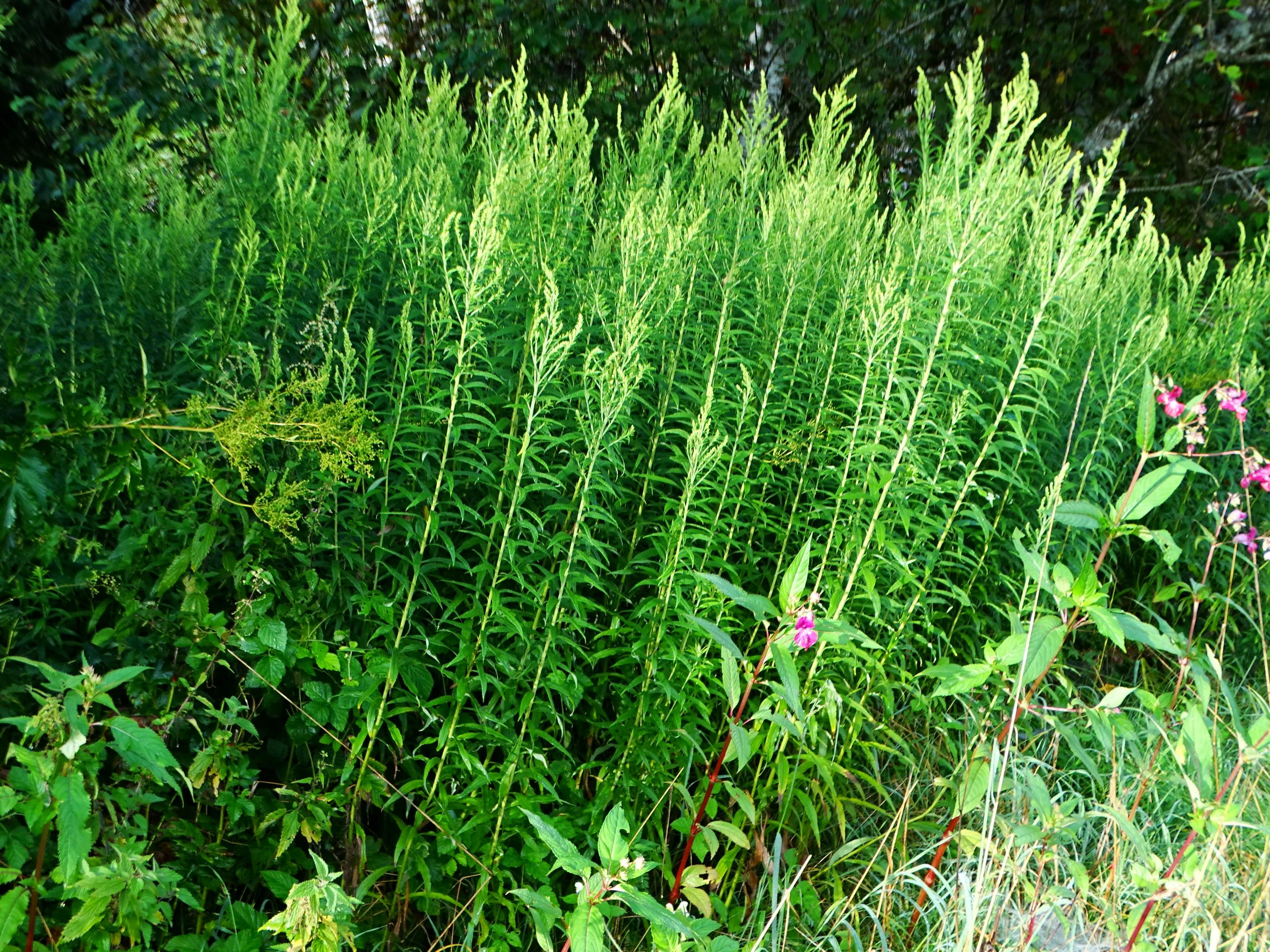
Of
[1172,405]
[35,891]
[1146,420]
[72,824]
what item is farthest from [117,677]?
[1172,405]

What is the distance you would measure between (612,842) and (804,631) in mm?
617

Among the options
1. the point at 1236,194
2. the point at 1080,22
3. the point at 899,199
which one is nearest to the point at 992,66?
the point at 1080,22

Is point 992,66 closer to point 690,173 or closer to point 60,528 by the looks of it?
point 690,173

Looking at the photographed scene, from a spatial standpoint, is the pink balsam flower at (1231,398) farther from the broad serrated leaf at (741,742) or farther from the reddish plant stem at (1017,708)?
the broad serrated leaf at (741,742)

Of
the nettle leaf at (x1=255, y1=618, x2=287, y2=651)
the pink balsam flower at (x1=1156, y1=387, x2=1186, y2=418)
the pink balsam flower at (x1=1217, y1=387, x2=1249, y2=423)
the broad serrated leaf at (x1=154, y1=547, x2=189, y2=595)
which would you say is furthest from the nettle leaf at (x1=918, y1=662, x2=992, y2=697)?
the broad serrated leaf at (x1=154, y1=547, x2=189, y2=595)

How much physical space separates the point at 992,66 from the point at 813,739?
8.99 m

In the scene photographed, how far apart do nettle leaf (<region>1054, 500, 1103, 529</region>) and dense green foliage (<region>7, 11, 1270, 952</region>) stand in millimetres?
17

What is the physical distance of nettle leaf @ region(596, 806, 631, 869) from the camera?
1.69 metres

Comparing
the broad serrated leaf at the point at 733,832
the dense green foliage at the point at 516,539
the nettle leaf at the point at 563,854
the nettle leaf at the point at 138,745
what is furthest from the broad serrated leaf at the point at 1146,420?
the nettle leaf at the point at 138,745

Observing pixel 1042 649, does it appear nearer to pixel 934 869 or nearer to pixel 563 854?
pixel 934 869

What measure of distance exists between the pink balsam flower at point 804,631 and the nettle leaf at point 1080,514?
664 mm

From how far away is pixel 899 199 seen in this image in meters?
4.02

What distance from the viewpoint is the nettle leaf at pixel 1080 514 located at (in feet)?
7.46

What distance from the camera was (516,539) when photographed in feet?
8.53
